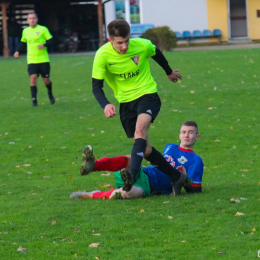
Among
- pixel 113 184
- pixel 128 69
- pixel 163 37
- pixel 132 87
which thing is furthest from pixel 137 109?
pixel 163 37

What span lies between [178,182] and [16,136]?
5.69 meters

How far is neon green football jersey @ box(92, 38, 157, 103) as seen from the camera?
582 centimetres

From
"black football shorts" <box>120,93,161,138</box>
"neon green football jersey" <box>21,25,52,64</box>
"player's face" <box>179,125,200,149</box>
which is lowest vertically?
"player's face" <box>179,125,200,149</box>

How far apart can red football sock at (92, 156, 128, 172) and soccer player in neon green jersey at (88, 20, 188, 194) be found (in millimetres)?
211

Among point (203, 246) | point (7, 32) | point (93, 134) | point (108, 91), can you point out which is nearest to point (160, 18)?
point (7, 32)

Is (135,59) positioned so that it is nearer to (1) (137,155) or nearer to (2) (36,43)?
(1) (137,155)

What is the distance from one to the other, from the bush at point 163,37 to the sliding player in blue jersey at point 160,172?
25.3 metres

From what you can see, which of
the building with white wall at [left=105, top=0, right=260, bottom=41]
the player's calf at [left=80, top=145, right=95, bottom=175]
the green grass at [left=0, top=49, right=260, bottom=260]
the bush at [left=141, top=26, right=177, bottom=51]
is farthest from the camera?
the building with white wall at [left=105, top=0, right=260, bottom=41]

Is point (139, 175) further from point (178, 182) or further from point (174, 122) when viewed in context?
point (174, 122)

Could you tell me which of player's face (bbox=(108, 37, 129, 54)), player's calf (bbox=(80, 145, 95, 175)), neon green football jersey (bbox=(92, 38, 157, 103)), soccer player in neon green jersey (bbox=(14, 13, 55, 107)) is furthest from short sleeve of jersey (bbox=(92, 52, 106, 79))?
soccer player in neon green jersey (bbox=(14, 13, 55, 107))

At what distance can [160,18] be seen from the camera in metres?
40.2

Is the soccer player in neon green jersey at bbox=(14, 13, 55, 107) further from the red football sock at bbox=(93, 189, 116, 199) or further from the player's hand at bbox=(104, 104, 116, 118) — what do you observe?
the player's hand at bbox=(104, 104, 116, 118)

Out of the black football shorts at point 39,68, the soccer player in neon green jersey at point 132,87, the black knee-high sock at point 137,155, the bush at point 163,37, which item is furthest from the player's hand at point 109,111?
the bush at point 163,37

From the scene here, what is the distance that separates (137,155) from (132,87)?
32.6 inches
